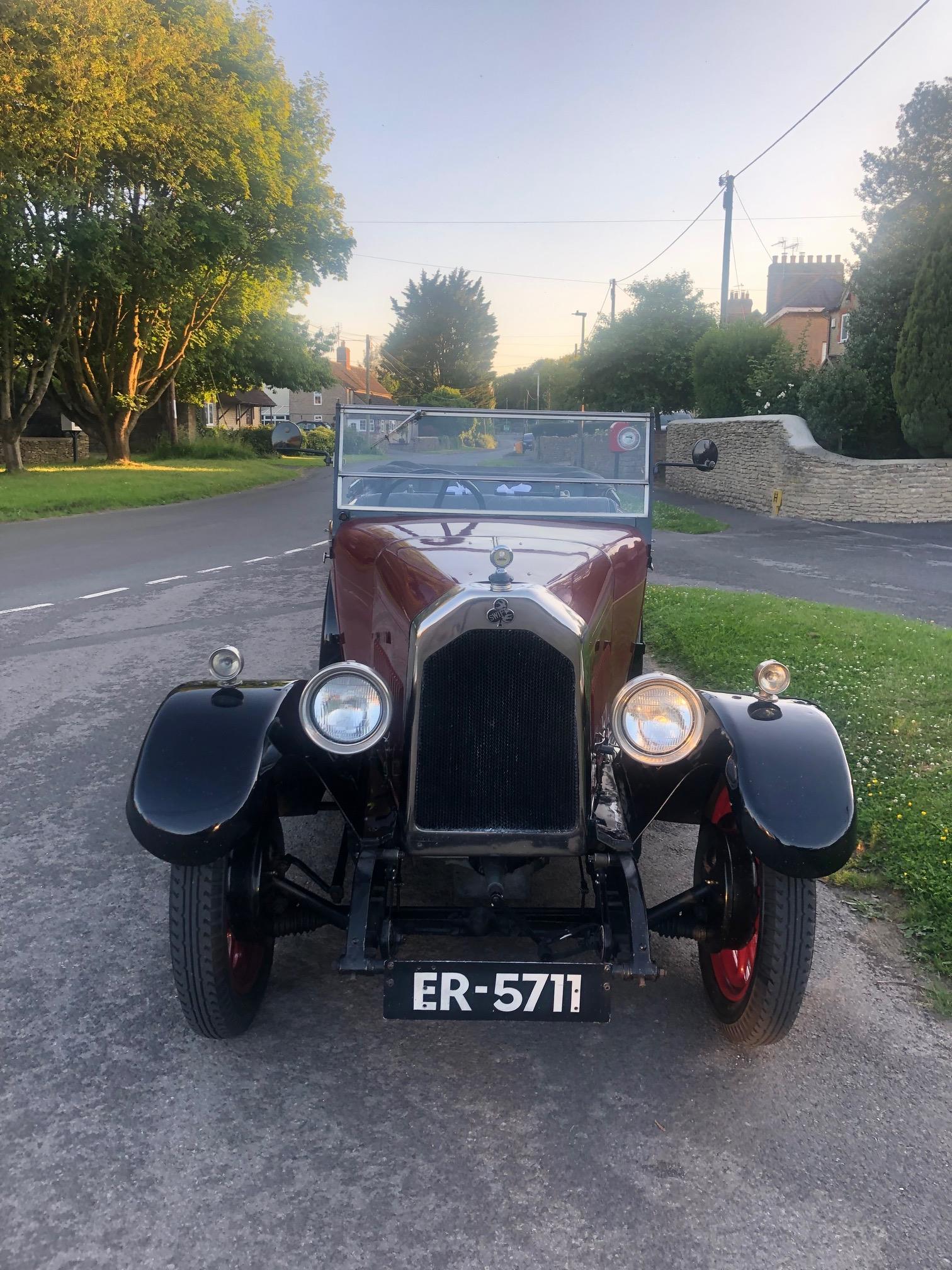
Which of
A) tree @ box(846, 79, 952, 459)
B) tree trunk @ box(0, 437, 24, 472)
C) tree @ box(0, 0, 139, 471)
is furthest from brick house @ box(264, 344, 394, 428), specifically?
tree @ box(846, 79, 952, 459)

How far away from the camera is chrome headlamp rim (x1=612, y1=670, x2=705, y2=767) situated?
2648mm

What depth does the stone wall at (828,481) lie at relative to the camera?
16.5 metres

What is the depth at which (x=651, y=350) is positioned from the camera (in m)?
33.1

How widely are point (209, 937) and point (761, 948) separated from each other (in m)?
1.49

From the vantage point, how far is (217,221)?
2250 centimetres

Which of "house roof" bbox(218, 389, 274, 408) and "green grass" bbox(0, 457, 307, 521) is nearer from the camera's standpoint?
"green grass" bbox(0, 457, 307, 521)

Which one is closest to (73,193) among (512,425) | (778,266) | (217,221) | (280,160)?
(217,221)

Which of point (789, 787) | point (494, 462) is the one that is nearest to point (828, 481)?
point (494, 462)

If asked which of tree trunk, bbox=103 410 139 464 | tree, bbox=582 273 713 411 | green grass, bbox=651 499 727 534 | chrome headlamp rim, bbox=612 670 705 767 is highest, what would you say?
tree, bbox=582 273 713 411

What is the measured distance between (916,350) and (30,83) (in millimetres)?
16062

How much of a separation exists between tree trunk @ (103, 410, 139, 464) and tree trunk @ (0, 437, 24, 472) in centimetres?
566

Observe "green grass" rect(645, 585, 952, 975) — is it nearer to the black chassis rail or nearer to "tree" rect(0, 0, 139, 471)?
the black chassis rail

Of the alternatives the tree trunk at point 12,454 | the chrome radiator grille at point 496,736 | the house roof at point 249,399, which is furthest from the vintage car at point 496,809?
the house roof at point 249,399

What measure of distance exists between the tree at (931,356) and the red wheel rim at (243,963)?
16.7m
